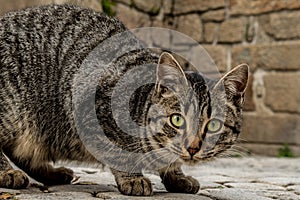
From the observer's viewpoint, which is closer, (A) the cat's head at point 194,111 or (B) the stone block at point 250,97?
(A) the cat's head at point 194,111

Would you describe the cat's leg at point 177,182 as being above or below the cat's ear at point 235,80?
below

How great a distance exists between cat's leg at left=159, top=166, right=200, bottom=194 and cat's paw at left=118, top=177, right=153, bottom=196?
9.7 inches

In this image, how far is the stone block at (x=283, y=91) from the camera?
5.36 metres

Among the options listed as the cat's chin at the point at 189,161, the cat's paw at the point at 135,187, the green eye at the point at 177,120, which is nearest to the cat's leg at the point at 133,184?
the cat's paw at the point at 135,187

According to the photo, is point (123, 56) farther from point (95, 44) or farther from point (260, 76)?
point (260, 76)

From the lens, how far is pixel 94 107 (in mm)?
2479

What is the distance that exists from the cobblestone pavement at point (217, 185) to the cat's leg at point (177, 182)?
55mm

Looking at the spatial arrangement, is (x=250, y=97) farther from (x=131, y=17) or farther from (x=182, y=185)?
(x=182, y=185)

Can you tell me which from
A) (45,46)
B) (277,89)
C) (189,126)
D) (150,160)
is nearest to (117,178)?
(150,160)

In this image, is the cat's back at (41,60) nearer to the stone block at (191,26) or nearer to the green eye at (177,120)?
the green eye at (177,120)

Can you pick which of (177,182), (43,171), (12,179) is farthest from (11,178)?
(177,182)

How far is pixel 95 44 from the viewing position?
8.81ft

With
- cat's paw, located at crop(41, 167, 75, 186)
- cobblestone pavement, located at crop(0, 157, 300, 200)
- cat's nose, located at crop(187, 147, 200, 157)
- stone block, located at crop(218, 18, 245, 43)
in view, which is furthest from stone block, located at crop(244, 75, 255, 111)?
cat's nose, located at crop(187, 147, 200, 157)

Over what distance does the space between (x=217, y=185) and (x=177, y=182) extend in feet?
1.62
